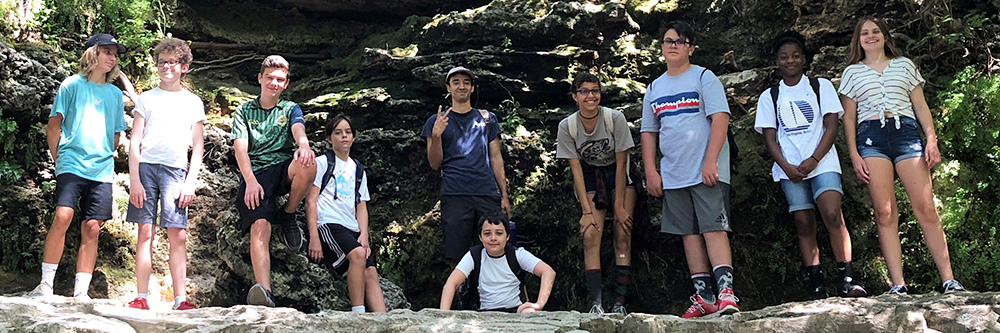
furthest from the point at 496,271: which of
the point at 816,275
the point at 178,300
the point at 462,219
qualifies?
the point at 816,275

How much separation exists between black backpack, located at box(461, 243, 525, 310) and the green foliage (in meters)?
3.63

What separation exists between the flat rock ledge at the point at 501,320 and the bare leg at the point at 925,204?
582 millimetres

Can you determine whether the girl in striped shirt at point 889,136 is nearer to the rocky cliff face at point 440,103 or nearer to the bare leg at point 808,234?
the bare leg at point 808,234

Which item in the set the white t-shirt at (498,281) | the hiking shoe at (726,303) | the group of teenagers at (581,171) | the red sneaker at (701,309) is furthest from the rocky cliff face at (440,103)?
the white t-shirt at (498,281)

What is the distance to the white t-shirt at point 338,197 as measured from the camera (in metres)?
5.74

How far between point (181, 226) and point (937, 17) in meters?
7.03

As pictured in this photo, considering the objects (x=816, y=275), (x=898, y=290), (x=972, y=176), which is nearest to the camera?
(x=898, y=290)

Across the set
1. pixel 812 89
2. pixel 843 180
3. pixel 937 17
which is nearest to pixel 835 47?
pixel 937 17

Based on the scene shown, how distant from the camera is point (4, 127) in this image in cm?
736

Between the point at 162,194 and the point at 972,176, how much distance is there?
648 centimetres

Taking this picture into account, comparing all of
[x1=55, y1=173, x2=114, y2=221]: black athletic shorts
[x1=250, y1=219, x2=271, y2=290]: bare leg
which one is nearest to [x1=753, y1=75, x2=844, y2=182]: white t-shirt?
[x1=250, y1=219, x2=271, y2=290]: bare leg

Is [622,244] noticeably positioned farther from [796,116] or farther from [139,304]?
[139,304]

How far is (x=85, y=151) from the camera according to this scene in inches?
213

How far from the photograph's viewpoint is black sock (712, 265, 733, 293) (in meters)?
4.96
